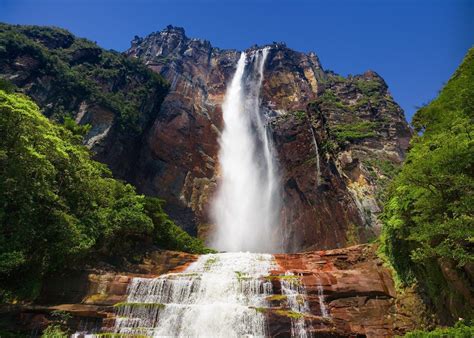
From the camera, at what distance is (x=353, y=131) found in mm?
37250

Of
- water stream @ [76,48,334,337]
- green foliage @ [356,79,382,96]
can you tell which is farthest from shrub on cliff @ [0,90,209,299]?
green foliage @ [356,79,382,96]

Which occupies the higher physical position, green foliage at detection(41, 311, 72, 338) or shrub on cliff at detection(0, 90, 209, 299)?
shrub on cliff at detection(0, 90, 209, 299)

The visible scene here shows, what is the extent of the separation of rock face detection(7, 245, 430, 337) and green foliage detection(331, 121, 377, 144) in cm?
1788

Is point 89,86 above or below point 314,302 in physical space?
above

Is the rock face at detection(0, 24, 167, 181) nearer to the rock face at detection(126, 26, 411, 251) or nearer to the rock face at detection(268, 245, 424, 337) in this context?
the rock face at detection(126, 26, 411, 251)

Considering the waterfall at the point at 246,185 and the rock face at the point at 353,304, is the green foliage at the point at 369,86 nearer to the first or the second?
the waterfall at the point at 246,185

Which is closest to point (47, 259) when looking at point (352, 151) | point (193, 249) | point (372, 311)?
point (193, 249)

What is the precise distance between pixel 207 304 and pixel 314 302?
4922 mm

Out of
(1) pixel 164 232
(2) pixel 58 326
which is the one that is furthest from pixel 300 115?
(2) pixel 58 326

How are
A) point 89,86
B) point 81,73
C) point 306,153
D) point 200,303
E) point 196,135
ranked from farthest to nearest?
point 196,135
point 81,73
point 306,153
point 89,86
point 200,303

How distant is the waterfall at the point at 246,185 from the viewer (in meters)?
43.5

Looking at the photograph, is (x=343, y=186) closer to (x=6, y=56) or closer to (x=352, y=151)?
(x=352, y=151)

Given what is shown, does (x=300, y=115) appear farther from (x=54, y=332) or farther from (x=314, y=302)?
(x=54, y=332)

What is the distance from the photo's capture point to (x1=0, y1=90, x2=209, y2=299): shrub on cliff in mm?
13617
